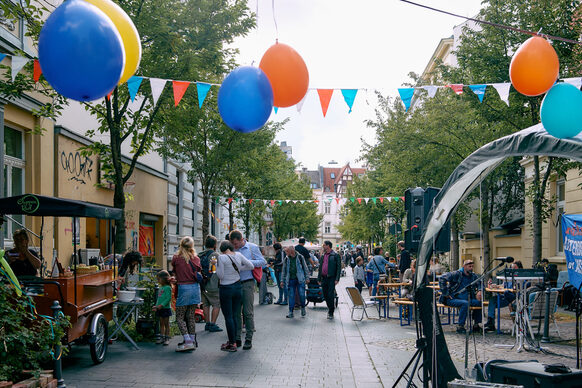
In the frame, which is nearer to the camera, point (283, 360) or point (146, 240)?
point (283, 360)

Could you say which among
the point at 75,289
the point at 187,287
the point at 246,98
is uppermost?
the point at 246,98

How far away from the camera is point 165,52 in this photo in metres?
11.3

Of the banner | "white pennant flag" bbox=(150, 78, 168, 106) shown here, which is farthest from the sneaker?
the banner

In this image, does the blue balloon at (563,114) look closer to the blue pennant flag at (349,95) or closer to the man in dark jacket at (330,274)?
the blue pennant flag at (349,95)

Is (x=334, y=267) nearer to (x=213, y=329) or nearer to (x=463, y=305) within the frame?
(x=463, y=305)

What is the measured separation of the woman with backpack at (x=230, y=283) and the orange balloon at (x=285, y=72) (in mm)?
4523

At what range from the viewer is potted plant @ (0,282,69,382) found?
5324 millimetres

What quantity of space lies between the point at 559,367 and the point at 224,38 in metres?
10.8

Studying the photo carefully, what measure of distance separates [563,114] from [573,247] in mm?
7901

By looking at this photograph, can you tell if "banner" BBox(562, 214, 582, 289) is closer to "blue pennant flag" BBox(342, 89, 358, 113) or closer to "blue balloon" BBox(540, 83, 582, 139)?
"blue pennant flag" BBox(342, 89, 358, 113)

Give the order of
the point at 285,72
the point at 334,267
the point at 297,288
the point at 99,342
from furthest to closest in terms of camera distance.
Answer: the point at 297,288 → the point at 334,267 → the point at 99,342 → the point at 285,72

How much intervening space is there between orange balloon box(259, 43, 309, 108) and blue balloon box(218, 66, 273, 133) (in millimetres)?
253

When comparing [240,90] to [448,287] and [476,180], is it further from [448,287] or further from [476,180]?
[448,287]

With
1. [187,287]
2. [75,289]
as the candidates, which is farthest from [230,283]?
[75,289]
